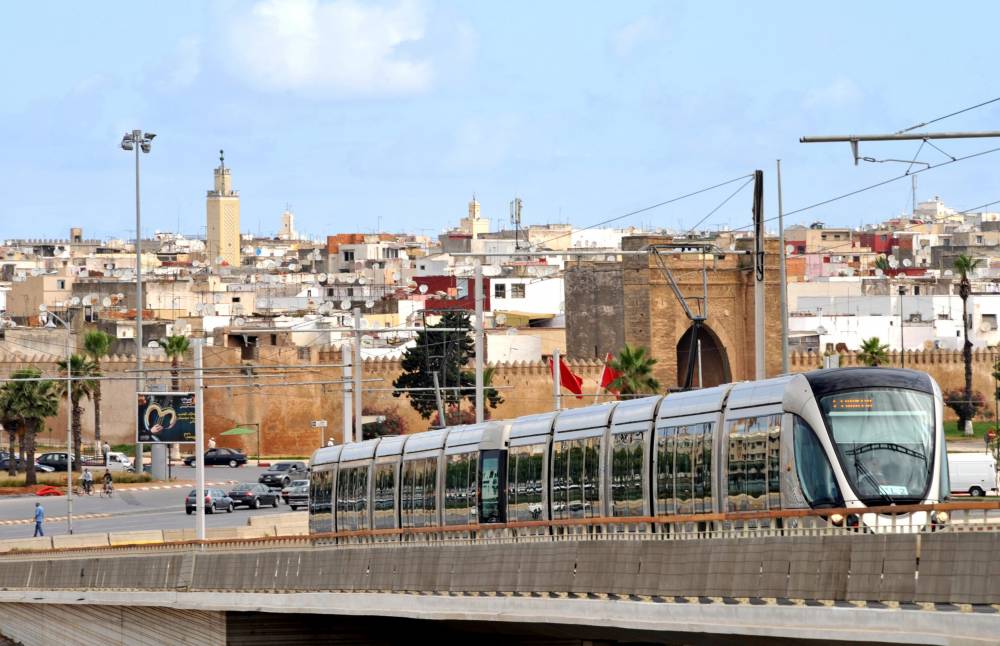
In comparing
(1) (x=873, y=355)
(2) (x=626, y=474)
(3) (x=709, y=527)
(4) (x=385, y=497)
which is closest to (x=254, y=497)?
(4) (x=385, y=497)

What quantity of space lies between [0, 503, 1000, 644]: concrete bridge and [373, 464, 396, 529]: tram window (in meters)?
0.56

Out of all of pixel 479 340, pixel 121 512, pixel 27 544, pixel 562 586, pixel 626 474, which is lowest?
pixel 121 512

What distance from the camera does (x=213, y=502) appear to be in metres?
57.6

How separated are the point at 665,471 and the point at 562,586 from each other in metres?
3.12

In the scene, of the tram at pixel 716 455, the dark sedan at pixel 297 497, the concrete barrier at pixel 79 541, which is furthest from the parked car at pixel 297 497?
the tram at pixel 716 455

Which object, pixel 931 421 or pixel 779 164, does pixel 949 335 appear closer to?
pixel 779 164

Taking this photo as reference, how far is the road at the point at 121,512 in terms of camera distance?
54.4m

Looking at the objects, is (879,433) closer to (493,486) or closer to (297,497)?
(493,486)

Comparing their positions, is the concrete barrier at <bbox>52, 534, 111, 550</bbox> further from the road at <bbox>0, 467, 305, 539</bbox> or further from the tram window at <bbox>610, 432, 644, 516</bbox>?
the tram window at <bbox>610, 432, 644, 516</bbox>

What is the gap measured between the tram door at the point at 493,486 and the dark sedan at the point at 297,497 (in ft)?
101

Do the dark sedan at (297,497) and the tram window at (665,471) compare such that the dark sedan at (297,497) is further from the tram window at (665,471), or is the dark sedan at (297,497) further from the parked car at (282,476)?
the tram window at (665,471)

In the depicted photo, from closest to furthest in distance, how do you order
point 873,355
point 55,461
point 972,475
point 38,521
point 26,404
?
point 972,475 → point 38,521 → point 26,404 → point 55,461 → point 873,355

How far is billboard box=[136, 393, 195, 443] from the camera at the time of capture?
52.3m

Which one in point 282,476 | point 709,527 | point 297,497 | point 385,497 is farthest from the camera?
point 282,476
